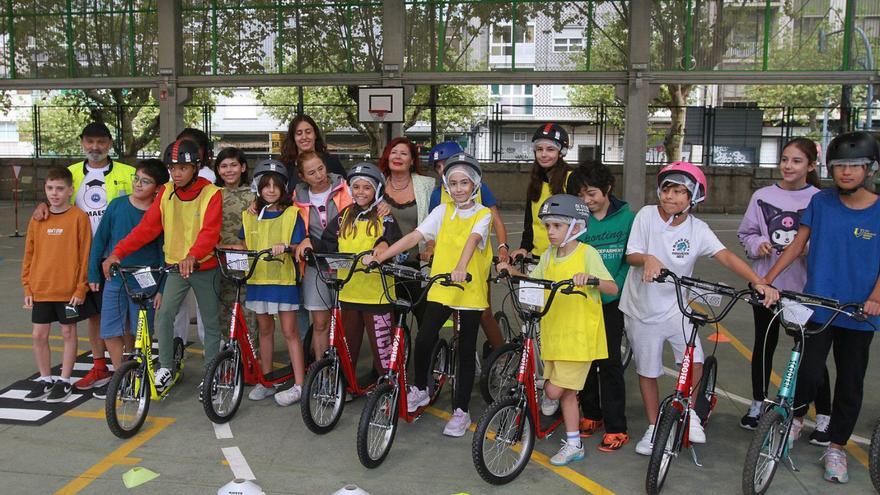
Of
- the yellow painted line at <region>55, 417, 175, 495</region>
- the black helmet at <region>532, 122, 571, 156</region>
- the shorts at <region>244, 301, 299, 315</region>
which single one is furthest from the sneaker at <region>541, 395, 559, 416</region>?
the yellow painted line at <region>55, 417, 175, 495</region>

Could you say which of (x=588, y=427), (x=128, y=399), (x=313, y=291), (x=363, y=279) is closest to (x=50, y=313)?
(x=128, y=399)

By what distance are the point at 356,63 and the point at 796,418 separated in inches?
442

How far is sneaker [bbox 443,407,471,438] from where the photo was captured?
4969 mm

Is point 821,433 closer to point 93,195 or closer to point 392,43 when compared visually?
point 93,195

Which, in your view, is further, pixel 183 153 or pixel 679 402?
pixel 183 153

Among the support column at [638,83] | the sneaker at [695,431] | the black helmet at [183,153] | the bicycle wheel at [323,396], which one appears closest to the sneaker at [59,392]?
the black helmet at [183,153]

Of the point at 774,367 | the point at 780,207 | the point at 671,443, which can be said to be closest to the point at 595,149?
the point at 774,367

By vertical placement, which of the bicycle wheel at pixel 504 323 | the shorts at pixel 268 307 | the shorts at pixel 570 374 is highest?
the shorts at pixel 268 307

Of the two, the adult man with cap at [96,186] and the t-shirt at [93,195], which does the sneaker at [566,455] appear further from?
the t-shirt at [93,195]

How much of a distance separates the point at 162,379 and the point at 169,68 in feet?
32.8

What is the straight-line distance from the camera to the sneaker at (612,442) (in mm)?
→ 4754

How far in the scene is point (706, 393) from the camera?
16.2ft

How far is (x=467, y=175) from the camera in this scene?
4.78 metres

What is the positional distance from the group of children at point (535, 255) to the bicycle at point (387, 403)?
0.20m
